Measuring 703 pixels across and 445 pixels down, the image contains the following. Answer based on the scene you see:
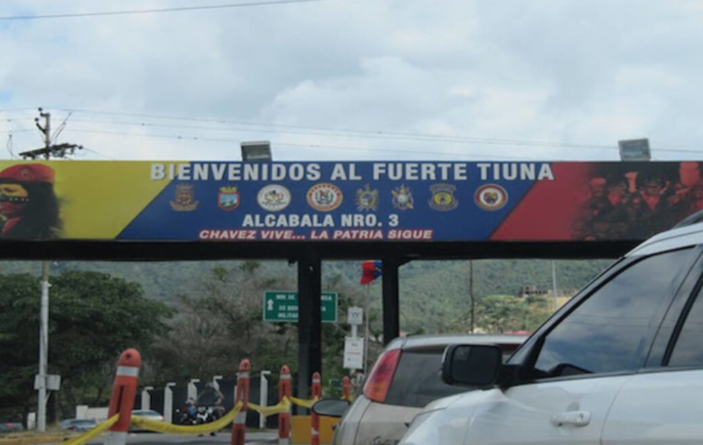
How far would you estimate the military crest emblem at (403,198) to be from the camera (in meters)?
18.2

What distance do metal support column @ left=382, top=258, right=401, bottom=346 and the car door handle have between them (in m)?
17.6

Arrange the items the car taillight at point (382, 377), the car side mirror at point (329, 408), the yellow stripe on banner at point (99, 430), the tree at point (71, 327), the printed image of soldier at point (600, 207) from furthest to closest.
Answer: the tree at point (71, 327), the printed image of soldier at point (600, 207), the car side mirror at point (329, 408), the car taillight at point (382, 377), the yellow stripe on banner at point (99, 430)

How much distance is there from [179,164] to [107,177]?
135cm

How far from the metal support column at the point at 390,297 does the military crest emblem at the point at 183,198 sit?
471 centimetres

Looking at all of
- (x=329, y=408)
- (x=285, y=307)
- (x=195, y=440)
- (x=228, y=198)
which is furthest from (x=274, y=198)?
(x=329, y=408)

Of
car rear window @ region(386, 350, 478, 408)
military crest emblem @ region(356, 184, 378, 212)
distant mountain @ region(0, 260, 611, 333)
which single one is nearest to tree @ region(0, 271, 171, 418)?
military crest emblem @ region(356, 184, 378, 212)

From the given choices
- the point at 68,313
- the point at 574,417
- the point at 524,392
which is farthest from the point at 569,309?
the point at 68,313

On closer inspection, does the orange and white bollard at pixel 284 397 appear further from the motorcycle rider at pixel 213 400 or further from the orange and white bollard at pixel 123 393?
the motorcycle rider at pixel 213 400

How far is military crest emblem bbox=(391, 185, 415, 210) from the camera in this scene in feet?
59.7

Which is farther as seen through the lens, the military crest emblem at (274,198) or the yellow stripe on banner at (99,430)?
the military crest emblem at (274,198)

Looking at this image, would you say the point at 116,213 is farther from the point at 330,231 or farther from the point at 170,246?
the point at 330,231

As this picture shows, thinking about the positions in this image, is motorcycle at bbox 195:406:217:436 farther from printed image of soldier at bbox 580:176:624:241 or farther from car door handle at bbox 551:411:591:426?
car door handle at bbox 551:411:591:426

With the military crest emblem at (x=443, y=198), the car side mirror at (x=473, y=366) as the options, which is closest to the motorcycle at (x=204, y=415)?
the military crest emblem at (x=443, y=198)

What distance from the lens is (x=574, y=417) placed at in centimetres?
303
